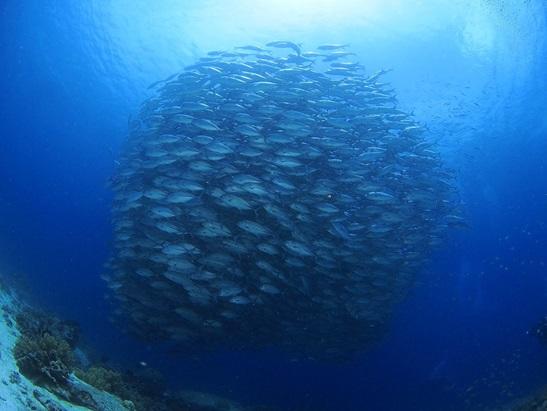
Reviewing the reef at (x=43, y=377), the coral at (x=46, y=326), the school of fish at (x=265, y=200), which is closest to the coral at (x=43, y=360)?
the reef at (x=43, y=377)

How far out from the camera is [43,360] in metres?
5.91

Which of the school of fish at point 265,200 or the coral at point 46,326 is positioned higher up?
the school of fish at point 265,200

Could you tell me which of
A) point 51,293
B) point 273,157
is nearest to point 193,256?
point 273,157

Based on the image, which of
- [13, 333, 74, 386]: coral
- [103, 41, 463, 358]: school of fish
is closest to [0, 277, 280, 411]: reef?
[13, 333, 74, 386]: coral

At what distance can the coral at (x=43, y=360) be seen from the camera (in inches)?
225

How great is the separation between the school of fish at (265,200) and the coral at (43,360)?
352 cm

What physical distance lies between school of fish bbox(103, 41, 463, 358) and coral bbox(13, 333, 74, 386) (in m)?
3.52

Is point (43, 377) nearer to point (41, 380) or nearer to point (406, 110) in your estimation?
point (41, 380)

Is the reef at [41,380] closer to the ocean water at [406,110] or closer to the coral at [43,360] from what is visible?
the coral at [43,360]

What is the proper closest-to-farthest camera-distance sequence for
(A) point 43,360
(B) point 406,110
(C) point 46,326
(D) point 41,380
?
(D) point 41,380 → (A) point 43,360 → (C) point 46,326 → (B) point 406,110

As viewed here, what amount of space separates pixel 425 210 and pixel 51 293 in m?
20.1

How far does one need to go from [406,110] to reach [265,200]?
2183 centimetres

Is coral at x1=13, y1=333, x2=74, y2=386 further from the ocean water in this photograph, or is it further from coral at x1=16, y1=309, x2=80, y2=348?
the ocean water

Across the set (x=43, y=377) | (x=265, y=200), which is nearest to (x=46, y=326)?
(x=43, y=377)
